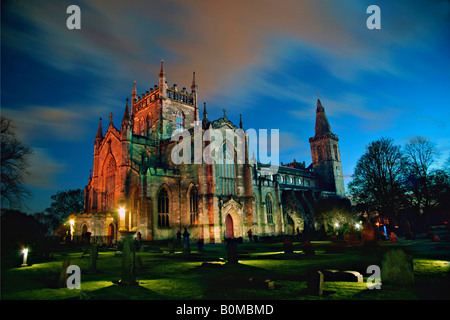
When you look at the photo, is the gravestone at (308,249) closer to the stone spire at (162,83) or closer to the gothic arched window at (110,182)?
the gothic arched window at (110,182)

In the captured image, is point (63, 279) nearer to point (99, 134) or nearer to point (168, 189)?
point (168, 189)

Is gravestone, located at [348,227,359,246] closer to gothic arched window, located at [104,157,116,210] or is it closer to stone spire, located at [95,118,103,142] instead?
gothic arched window, located at [104,157,116,210]

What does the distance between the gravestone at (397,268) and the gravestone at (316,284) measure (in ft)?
7.73

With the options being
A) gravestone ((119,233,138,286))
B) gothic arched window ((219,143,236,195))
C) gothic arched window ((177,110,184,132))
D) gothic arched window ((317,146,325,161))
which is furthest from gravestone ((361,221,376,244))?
gothic arched window ((317,146,325,161))

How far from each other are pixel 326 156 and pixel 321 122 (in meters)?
8.93

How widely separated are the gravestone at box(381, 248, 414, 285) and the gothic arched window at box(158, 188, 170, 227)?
2541cm

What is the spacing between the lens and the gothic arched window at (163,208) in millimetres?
29344

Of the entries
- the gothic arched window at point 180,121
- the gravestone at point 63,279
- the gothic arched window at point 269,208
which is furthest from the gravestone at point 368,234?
the gothic arched window at point 180,121

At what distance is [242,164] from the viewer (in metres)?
33.0

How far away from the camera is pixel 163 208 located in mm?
29750

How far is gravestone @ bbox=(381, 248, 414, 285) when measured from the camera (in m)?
6.61

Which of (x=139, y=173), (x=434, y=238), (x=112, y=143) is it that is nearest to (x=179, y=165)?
(x=139, y=173)

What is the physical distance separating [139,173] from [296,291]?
84.0ft
